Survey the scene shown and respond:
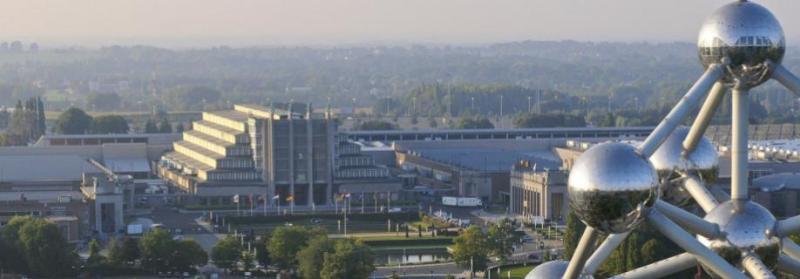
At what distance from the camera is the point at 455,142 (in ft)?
225

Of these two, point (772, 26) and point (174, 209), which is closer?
point (772, 26)

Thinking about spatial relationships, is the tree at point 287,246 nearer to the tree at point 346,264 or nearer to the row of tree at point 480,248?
the tree at point 346,264

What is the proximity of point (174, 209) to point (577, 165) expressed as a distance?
4295cm

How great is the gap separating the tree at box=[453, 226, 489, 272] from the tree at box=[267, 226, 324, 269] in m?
2.51

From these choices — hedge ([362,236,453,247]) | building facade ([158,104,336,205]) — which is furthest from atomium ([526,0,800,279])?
building facade ([158,104,336,205])

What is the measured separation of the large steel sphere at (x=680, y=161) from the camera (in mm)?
9281

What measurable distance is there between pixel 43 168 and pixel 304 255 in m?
20.8

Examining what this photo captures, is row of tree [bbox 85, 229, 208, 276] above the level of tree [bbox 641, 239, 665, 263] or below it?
below

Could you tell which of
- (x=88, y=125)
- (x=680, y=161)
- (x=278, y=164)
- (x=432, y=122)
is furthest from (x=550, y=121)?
(x=680, y=161)

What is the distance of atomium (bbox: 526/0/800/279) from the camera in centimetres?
814

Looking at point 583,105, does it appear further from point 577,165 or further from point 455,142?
point 577,165

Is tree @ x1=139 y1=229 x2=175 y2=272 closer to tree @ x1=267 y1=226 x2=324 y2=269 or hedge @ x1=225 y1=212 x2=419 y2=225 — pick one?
tree @ x1=267 y1=226 x2=324 y2=269

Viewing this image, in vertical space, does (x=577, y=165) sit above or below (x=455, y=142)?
above

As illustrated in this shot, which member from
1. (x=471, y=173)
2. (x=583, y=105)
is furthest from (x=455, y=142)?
(x=583, y=105)
